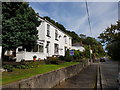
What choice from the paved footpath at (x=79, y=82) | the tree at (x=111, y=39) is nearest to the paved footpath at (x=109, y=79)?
the paved footpath at (x=79, y=82)

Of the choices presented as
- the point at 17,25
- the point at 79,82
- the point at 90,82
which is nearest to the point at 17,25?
the point at 17,25

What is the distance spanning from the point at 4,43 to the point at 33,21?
292 cm

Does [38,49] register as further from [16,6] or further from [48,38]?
[16,6]

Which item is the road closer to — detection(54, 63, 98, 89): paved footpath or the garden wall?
detection(54, 63, 98, 89): paved footpath

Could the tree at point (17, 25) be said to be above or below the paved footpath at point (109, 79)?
above

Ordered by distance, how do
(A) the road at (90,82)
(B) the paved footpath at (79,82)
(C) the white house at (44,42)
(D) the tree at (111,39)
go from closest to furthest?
(A) the road at (90,82), (B) the paved footpath at (79,82), (C) the white house at (44,42), (D) the tree at (111,39)

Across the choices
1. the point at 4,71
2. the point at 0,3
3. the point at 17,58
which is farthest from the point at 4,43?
the point at 17,58

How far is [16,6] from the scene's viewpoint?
882 cm

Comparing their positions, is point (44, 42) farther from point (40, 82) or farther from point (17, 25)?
point (40, 82)

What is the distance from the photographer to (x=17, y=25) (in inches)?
330

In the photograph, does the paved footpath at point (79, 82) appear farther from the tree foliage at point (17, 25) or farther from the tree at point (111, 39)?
the tree at point (111, 39)

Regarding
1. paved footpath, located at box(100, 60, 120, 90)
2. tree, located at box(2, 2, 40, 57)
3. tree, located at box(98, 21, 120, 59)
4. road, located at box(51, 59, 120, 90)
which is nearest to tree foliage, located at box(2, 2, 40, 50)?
tree, located at box(2, 2, 40, 57)

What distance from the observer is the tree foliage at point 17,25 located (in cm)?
801

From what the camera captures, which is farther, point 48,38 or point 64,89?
point 48,38
